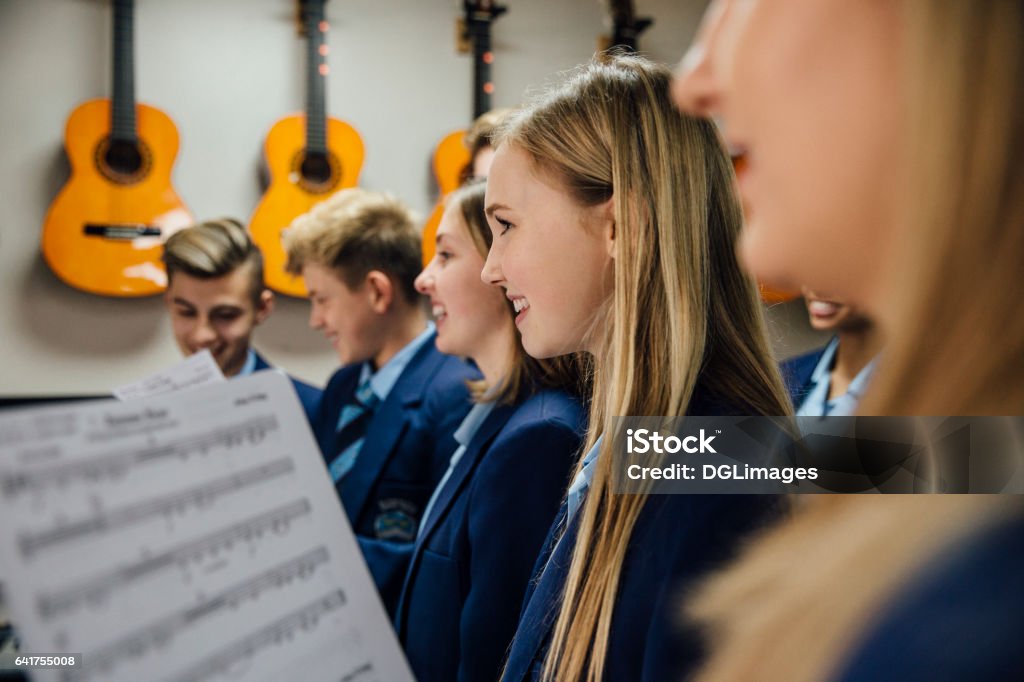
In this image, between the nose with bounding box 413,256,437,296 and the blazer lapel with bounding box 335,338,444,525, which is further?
the blazer lapel with bounding box 335,338,444,525

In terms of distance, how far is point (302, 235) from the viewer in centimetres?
211

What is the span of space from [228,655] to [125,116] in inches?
106

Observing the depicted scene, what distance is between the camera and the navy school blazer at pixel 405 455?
64.1 inches

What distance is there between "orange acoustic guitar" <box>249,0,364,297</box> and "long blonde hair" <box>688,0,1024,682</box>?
2.91 meters

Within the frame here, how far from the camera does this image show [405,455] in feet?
5.46

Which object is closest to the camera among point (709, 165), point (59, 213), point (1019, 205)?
point (1019, 205)

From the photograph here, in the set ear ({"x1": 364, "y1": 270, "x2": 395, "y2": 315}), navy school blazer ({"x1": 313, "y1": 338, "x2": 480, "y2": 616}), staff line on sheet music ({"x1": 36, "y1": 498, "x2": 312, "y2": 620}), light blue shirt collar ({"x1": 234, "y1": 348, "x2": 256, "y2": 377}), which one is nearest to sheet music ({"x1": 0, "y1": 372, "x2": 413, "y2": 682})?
staff line on sheet music ({"x1": 36, "y1": 498, "x2": 312, "y2": 620})

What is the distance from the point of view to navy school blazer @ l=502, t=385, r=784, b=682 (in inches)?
20.5

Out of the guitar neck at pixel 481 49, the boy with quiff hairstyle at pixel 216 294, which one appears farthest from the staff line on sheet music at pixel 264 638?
the guitar neck at pixel 481 49

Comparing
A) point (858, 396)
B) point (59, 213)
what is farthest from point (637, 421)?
point (59, 213)

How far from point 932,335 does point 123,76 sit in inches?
125

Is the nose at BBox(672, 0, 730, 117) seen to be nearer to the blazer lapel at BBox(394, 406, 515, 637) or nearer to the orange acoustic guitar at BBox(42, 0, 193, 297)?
the blazer lapel at BBox(394, 406, 515, 637)

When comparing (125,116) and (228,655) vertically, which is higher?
(125,116)

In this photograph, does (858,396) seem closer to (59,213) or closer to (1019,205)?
(1019,205)
